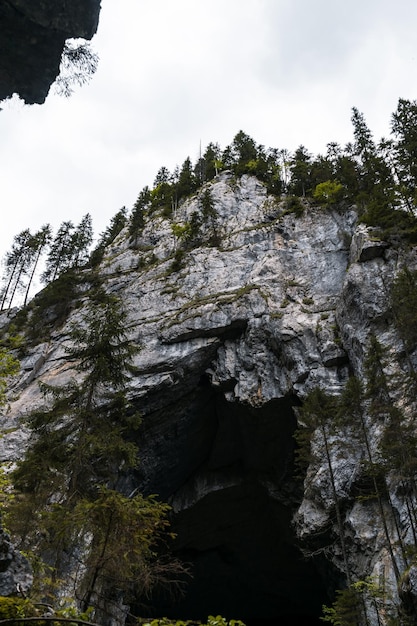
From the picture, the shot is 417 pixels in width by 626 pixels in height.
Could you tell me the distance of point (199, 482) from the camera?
25469mm

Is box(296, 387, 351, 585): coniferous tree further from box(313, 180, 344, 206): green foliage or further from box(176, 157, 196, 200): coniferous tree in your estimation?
box(176, 157, 196, 200): coniferous tree

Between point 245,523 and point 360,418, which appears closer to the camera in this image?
point 360,418

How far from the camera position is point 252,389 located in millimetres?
22156

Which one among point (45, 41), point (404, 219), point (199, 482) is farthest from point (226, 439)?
point (45, 41)

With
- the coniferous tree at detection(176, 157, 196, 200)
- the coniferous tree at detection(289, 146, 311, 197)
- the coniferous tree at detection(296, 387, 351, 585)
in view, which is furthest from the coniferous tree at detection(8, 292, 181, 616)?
the coniferous tree at detection(176, 157, 196, 200)

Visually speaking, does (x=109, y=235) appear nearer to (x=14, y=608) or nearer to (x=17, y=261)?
(x=17, y=261)

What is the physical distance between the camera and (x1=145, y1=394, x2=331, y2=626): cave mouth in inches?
923

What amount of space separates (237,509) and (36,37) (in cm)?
2348

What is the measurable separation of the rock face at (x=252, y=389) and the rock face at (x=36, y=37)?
13435mm

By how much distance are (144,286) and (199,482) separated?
498 inches

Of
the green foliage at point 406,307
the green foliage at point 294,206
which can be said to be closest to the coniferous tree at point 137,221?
the green foliage at point 294,206

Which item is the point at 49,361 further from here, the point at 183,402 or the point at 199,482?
the point at 199,482

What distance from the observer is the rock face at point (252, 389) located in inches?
818

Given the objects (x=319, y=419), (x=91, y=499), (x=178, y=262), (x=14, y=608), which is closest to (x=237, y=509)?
(x=319, y=419)
